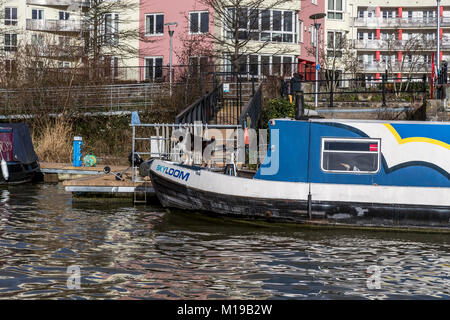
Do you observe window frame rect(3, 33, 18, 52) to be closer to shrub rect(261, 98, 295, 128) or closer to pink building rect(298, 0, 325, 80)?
shrub rect(261, 98, 295, 128)

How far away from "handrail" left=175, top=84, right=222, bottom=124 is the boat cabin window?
253 inches

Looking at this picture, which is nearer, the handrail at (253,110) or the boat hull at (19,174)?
the handrail at (253,110)

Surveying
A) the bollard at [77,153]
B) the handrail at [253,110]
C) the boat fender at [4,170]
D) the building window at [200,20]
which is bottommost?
the boat fender at [4,170]

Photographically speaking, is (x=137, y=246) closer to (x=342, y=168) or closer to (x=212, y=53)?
(x=342, y=168)

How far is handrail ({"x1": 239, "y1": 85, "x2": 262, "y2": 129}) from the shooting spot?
23091 mm

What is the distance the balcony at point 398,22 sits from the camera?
226 ft

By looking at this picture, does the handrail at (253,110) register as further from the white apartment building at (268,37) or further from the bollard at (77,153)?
the white apartment building at (268,37)

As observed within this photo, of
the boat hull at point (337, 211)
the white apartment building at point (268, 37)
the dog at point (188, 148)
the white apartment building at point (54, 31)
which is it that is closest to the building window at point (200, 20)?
the white apartment building at point (268, 37)

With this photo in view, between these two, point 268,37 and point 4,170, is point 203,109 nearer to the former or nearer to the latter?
point 4,170

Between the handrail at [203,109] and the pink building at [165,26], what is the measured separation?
50.8 feet

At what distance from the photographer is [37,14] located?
5703 centimetres
